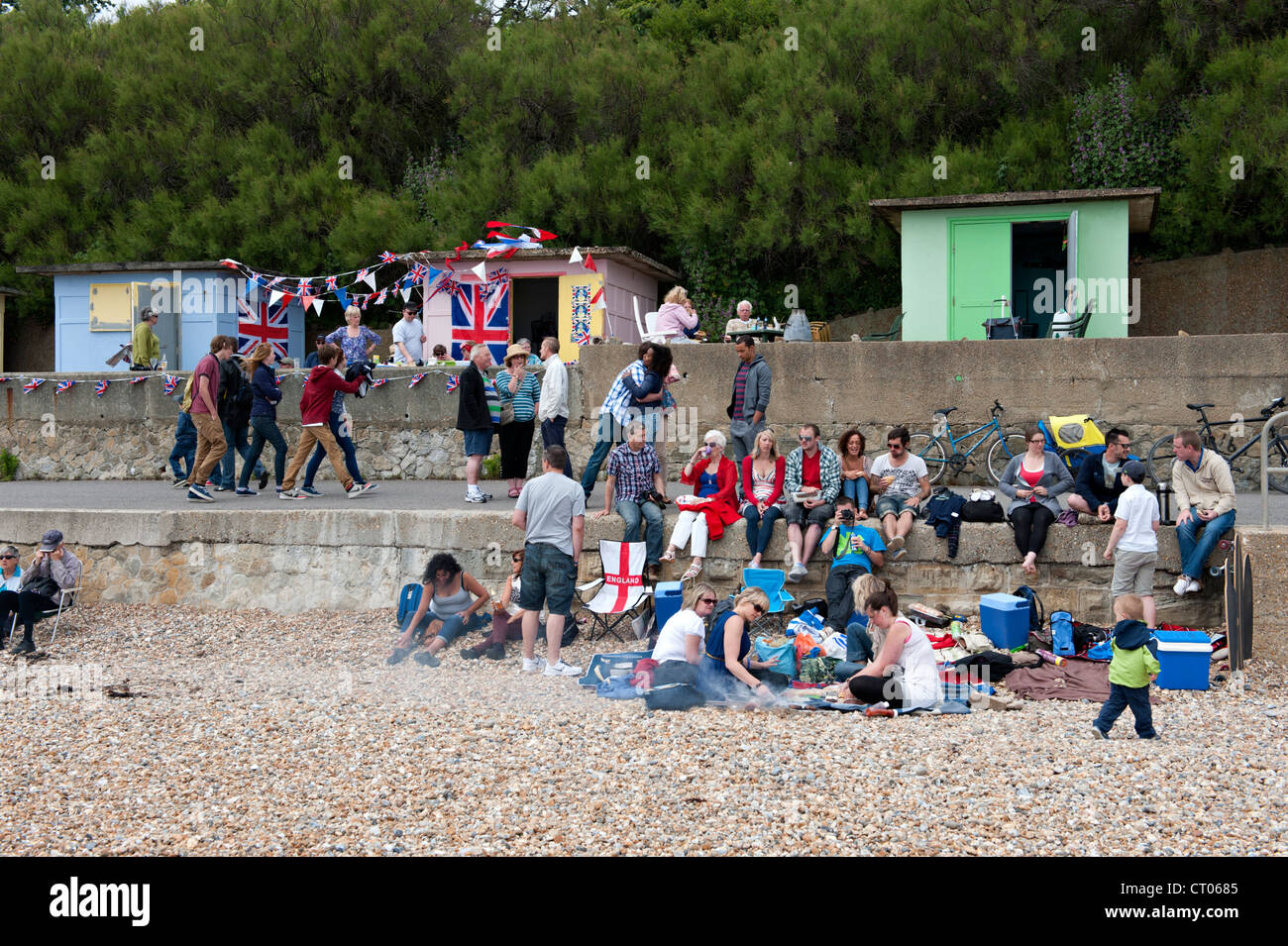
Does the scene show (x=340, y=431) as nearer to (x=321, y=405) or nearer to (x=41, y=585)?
(x=321, y=405)

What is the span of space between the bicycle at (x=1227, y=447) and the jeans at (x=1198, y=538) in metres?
2.19

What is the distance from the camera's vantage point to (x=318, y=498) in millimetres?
10945

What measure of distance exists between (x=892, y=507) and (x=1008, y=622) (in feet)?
4.16

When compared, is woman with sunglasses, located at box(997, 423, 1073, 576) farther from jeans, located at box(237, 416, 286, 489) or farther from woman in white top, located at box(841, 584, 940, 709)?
jeans, located at box(237, 416, 286, 489)

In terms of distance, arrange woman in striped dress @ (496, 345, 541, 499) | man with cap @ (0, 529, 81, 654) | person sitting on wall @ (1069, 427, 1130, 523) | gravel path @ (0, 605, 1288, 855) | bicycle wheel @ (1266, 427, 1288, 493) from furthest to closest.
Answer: bicycle wheel @ (1266, 427, 1288, 493), woman in striped dress @ (496, 345, 541, 499), man with cap @ (0, 529, 81, 654), person sitting on wall @ (1069, 427, 1130, 523), gravel path @ (0, 605, 1288, 855)

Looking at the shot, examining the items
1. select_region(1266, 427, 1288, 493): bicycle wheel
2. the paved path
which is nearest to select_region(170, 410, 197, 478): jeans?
the paved path

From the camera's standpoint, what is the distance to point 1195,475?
8391 millimetres

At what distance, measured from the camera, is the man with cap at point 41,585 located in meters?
9.33

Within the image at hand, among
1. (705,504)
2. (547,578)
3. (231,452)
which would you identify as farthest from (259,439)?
(705,504)

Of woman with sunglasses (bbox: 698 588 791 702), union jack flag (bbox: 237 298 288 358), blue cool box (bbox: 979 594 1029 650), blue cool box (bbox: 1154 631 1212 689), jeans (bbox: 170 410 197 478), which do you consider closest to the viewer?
woman with sunglasses (bbox: 698 588 791 702)

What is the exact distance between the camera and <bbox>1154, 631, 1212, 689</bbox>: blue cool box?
754cm

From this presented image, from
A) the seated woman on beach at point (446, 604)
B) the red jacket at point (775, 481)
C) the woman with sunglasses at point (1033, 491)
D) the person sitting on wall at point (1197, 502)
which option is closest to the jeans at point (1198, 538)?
the person sitting on wall at point (1197, 502)

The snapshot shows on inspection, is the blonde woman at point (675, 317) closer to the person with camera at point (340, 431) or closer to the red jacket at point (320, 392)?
the person with camera at point (340, 431)

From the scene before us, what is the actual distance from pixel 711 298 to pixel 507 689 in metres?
12.7
